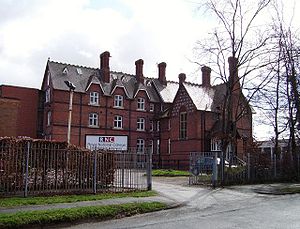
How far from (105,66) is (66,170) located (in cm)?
3868

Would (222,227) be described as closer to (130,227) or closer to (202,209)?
(130,227)

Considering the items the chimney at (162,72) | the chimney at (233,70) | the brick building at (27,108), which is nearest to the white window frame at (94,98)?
the brick building at (27,108)

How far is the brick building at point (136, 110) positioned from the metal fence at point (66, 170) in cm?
2460

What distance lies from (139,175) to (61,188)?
159 inches

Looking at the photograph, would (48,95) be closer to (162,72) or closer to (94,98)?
(94,98)

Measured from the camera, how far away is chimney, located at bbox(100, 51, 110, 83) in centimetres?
5341

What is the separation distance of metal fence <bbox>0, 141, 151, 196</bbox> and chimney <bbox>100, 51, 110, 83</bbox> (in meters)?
35.9

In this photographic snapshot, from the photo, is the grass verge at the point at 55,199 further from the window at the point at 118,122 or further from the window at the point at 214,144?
the window at the point at 118,122

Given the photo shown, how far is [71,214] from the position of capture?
37.1 feet

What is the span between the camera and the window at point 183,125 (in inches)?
1786

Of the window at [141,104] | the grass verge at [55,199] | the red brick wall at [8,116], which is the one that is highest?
the window at [141,104]

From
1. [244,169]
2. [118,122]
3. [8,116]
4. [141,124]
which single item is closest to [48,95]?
[118,122]

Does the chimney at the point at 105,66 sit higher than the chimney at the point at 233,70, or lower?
higher

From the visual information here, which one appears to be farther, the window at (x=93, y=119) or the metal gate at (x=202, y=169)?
the window at (x=93, y=119)
